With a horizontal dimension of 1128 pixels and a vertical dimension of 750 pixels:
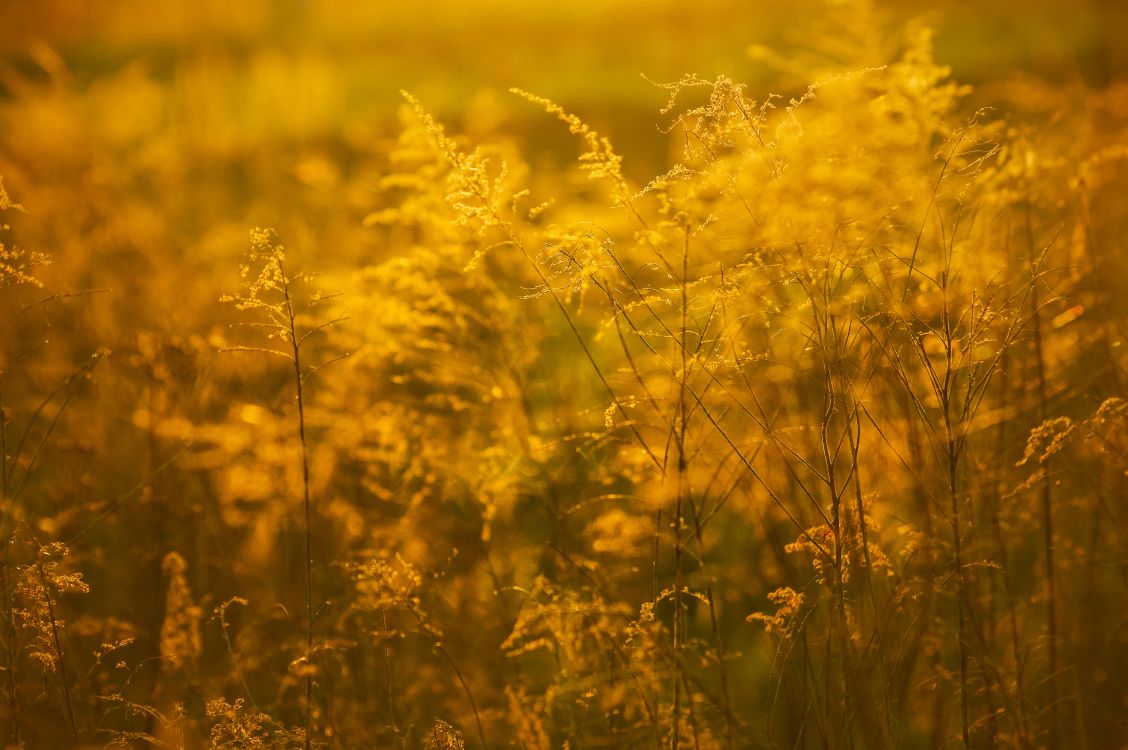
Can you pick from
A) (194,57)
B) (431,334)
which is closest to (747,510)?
(431,334)

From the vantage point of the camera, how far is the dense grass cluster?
1498 millimetres

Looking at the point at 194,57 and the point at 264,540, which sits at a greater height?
the point at 194,57

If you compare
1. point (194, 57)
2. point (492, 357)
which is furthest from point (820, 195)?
point (194, 57)

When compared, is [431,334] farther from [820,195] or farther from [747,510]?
[820,195]

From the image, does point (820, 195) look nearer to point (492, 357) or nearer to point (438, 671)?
→ point (492, 357)

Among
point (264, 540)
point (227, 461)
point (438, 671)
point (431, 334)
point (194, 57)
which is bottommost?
point (438, 671)

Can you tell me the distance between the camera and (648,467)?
1.67m

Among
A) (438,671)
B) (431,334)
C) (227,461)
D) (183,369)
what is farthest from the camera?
(431,334)

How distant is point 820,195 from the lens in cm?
174

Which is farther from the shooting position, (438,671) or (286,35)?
(286,35)

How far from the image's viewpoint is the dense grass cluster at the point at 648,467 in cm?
150

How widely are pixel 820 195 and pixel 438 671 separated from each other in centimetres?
135

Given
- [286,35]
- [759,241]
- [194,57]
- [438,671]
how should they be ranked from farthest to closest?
1. [286,35]
2. [194,57]
3. [438,671]
4. [759,241]

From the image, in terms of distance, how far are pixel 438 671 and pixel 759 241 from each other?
1237mm
